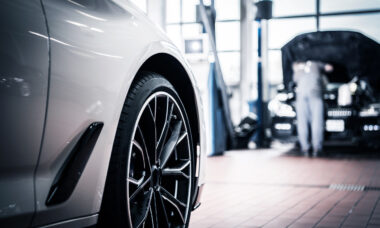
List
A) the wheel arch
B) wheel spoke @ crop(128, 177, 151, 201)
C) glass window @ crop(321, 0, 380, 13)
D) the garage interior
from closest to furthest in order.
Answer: wheel spoke @ crop(128, 177, 151, 201), the wheel arch, the garage interior, glass window @ crop(321, 0, 380, 13)

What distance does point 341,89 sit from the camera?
424 inches

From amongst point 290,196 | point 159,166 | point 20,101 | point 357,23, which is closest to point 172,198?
point 159,166

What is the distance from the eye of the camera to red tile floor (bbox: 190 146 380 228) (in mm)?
3795

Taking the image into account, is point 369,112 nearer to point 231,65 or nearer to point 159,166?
point 159,166

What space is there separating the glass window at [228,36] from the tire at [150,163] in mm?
18094

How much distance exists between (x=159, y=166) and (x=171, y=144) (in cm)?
15

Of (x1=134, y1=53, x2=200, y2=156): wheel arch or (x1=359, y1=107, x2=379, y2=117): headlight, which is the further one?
(x1=359, y1=107, x2=379, y2=117): headlight

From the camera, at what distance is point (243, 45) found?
2008cm

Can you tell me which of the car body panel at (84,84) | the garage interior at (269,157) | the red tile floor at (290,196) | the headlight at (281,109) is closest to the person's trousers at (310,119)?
the garage interior at (269,157)

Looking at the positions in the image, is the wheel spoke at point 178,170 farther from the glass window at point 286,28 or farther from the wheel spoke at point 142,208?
the glass window at point 286,28

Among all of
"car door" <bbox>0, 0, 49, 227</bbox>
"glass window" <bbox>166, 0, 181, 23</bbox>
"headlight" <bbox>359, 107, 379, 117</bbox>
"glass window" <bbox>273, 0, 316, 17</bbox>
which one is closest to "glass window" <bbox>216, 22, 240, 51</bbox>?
"glass window" <bbox>273, 0, 316, 17</bbox>

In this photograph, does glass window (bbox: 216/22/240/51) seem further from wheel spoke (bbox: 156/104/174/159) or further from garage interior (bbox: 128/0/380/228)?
wheel spoke (bbox: 156/104/174/159)

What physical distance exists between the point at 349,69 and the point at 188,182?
1012cm

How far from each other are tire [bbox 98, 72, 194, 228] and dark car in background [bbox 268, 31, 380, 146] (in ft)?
27.2
